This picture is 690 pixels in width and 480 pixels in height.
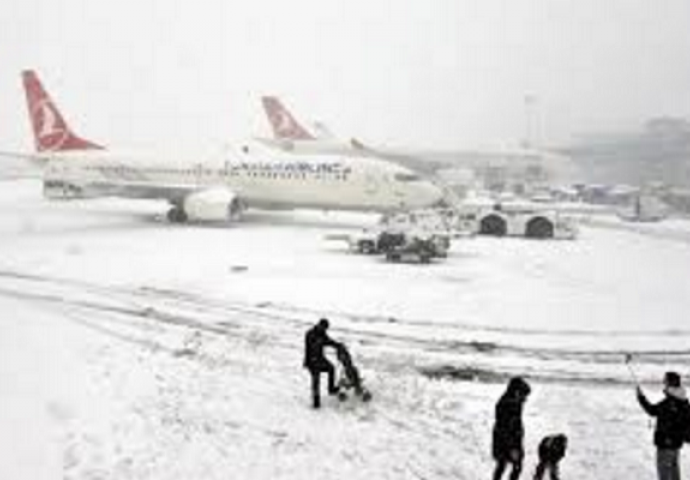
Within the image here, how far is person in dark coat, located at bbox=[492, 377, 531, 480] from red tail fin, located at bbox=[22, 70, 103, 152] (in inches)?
1788

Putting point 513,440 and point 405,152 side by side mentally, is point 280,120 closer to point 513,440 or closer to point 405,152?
point 405,152

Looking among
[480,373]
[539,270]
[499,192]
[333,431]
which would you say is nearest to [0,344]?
[333,431]

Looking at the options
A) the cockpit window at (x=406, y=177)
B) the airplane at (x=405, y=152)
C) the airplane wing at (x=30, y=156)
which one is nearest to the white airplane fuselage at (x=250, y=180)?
the cockpit window at (x=406, y=177)

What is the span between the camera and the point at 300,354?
19.9 metres

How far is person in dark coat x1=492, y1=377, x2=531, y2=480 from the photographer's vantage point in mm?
12500

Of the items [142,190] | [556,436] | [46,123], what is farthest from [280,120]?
[556,436]

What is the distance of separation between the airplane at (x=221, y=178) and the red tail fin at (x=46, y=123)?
0.21 ft

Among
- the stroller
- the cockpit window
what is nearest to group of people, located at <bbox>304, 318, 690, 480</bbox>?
the stroller

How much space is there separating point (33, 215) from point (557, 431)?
151ft

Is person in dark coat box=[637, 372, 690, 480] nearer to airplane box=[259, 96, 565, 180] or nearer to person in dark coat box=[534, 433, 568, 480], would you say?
person in dark coat box=[534, 433, 568, 480]

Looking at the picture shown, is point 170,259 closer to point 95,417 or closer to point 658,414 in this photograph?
point 95,417

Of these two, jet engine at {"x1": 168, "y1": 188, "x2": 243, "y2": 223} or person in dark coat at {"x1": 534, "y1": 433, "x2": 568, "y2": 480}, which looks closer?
person in dark coat at {"x1": 534, "y1": 433, "x2": 568, "y2": 480}

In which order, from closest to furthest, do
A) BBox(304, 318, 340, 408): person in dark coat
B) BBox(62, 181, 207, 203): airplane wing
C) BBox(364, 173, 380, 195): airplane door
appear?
BBox(304, 318, 340, 408): person in dark coat
BBox(364, 173, 380, 195): airplane door
BBox(62, 181, 207, 203): airplane wing

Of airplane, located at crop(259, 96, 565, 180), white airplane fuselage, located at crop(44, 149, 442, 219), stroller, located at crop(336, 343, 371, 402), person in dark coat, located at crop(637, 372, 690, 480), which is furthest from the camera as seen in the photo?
airplane, located at crop(259, 96, 565, 180)
